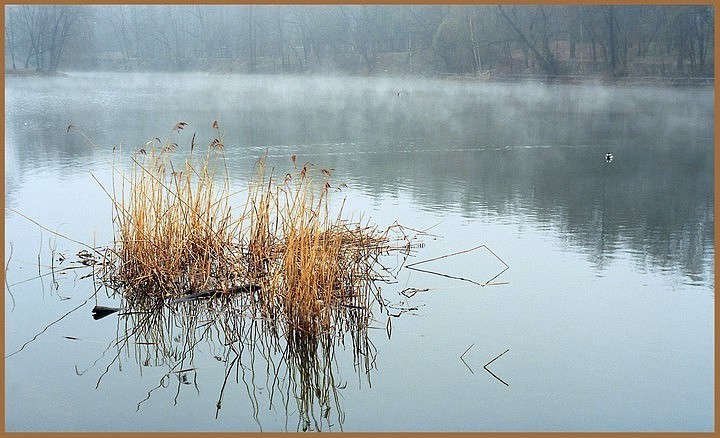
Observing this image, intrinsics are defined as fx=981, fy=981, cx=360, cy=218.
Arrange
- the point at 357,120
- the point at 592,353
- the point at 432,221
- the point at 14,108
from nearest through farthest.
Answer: the point at 592,353 → the point at 432,221 → the point at 357,120 → the point at 14,108

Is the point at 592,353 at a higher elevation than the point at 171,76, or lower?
lower

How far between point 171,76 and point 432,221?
23.3m

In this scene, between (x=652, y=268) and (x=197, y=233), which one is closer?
(x=197, y=233)

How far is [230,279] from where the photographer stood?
12.0ft

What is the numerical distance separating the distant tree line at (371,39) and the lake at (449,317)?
→ 39.3 ft

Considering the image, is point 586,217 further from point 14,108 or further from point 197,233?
point 14,108

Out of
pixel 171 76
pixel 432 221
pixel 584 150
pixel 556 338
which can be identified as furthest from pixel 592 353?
pixel 171 76

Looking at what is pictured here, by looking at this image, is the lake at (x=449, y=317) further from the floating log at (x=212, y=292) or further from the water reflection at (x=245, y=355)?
the floating log at (x=212, y=292)

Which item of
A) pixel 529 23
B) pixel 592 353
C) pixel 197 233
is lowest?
pixel 592 353

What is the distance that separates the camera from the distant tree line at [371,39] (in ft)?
66.0

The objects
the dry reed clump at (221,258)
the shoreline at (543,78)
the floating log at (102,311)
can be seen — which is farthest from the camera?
the shoreline at (543,78)

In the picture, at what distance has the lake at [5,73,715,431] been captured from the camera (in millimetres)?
2732

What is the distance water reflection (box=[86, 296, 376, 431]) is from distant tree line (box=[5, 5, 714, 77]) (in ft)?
57.5

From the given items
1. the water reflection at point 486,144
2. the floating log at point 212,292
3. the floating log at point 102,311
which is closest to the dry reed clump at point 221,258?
the floating log at point 212,292
